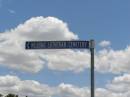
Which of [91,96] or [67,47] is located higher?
[67,47]

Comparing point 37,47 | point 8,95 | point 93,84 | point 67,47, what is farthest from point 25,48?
point 8,95

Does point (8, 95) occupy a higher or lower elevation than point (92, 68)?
higher

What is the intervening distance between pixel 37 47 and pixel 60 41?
1414 mm

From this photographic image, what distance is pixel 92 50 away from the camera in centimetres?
2725

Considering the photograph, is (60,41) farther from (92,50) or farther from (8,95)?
(8,95)

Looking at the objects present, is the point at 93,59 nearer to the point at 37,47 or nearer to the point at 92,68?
the point at 92,68

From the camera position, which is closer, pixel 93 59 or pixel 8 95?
pixel 93 59

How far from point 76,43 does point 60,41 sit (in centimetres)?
96

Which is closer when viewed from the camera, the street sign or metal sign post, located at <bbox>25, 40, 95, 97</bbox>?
metal sign post, located at <bbox>25, 40, 95, 97</bbox>

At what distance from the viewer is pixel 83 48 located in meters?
27.0

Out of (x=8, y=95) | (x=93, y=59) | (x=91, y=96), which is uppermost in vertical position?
(x=8, y=95)

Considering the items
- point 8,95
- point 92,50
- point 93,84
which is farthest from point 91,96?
point 8,95

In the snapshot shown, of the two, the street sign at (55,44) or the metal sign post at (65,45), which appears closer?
the metal sign post at (65,45)

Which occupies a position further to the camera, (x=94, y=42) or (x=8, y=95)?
(x=8, y=95)
